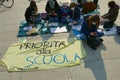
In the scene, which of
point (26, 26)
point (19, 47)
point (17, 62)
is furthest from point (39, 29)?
point (17, 62)

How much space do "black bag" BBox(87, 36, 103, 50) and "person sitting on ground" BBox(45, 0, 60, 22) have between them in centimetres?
284

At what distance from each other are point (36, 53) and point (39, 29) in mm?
2379

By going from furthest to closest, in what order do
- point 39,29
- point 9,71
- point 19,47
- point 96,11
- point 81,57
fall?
point 96,11 → point 39,29 → point 19,47 → point 81,57 → point 9,71

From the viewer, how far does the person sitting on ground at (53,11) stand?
38.8ft

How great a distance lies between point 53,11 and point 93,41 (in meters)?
Result: 3.45

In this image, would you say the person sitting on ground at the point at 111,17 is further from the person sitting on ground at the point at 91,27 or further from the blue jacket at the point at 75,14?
the blue jacket at the point at 75,14

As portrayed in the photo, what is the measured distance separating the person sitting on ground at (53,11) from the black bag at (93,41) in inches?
112

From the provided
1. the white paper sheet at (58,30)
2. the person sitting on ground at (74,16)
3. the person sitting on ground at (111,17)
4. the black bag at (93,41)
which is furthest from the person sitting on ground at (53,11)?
the black bag at (93,41)

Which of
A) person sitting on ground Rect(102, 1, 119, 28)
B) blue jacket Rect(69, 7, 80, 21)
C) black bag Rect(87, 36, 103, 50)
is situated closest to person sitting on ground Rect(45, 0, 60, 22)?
blue jacket Rect(69, 7, 80, 21)

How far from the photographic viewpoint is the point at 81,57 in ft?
28.0

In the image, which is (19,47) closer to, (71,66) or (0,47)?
(0,47)

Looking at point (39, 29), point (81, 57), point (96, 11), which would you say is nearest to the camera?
point (81, 57)

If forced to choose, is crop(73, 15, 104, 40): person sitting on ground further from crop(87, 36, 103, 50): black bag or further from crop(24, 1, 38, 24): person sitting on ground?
crop(24, 1, 38, 24): person sitting on ground

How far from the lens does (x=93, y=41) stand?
9195 millimetres
